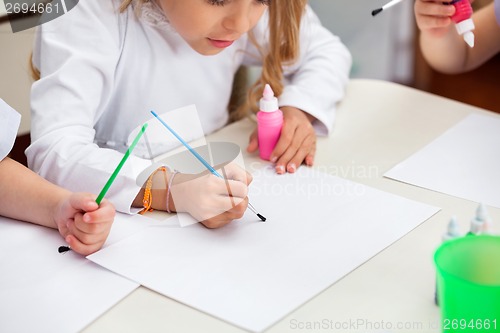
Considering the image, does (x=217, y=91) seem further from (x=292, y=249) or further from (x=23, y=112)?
(x=292, y=249)

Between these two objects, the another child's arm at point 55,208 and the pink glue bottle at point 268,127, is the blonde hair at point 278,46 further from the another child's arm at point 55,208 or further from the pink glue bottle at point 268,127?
the another child's arm at point 55,208

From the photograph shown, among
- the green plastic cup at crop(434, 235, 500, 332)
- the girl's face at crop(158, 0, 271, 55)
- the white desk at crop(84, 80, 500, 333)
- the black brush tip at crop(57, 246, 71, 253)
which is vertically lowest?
the white desk at crop(84, 80, 500, 333)

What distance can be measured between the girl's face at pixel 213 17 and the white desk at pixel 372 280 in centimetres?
18

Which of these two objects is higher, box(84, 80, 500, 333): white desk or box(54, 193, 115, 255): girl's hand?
box(54, 193, 115, 255): girl's hand

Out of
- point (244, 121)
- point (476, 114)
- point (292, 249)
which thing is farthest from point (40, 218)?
point (476, 114)

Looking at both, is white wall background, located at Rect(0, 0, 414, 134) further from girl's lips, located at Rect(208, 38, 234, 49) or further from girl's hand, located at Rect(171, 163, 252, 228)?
girl's hand, located at Rect(171, 163, 252, 228)

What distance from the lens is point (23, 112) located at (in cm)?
124

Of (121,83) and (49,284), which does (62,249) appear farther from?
(121,83)

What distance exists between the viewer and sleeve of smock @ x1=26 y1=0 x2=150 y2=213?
0.91m

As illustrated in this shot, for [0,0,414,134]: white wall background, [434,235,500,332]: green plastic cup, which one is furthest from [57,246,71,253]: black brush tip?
[0,0,414,134]: white wall background

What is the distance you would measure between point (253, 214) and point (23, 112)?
60 centimetres

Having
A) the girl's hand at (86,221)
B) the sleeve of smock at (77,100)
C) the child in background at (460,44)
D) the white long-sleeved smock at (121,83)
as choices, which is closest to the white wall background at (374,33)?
the child in background at (460,44)

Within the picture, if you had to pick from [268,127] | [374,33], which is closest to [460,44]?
[268,127]

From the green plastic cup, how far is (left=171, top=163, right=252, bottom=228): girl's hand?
0.30m
